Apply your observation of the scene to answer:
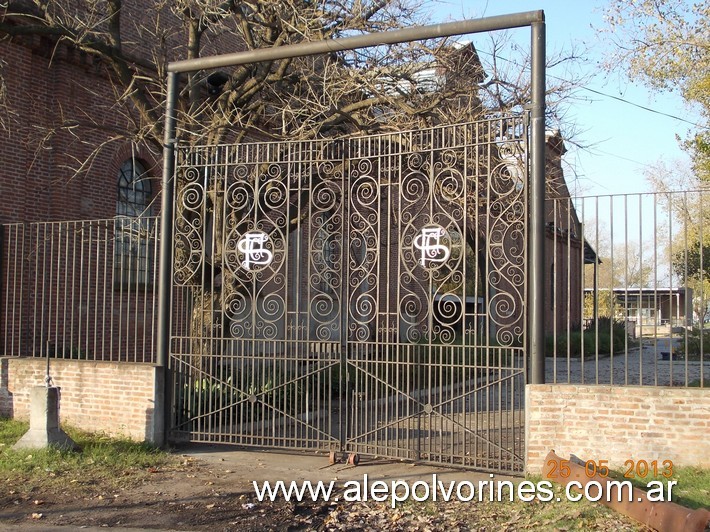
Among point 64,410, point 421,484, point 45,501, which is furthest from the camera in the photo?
point 64,410

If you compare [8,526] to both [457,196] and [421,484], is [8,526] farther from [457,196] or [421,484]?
[457,196]

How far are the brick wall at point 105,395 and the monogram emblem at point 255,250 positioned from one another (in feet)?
6.05

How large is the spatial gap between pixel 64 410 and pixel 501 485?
6063 millimetres

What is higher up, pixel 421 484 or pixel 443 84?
pixel 443 84

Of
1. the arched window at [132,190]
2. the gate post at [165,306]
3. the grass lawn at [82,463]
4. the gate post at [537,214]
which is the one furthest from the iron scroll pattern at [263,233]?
the arched window at [132,190]

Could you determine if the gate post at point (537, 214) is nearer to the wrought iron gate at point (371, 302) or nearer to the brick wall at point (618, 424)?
the wrought iron gate at point (371, 302)

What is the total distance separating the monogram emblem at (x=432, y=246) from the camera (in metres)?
7.84

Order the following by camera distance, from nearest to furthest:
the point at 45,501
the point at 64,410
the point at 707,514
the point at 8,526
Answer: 1. the point at 707,514
2. the point at 8,526
3. the point at 45,501
4. the point at 64,410

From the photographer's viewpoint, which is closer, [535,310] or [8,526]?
[8,526]

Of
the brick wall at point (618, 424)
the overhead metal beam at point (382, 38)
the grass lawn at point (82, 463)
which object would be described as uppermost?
the overhead metal beam at point (382, 38)

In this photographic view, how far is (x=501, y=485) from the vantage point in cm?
691

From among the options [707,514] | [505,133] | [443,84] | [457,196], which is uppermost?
[443,84]

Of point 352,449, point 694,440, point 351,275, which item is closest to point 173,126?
point 351,275

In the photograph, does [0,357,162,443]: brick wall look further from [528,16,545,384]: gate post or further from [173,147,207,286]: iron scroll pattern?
[528,16,545,384]: gate post
